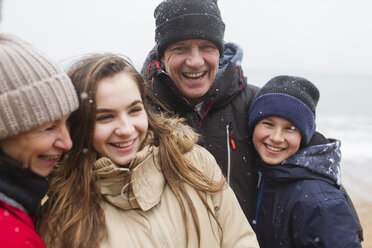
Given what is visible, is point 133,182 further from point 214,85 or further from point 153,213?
point 214,85

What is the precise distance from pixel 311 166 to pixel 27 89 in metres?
2.13

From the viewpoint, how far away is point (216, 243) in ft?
6.75

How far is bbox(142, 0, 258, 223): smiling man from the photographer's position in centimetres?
275

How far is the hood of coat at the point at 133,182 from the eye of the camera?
Result: 191cm

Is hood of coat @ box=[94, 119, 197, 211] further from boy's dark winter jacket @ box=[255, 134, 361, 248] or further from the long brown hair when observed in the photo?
boy's dark winter jacket @ box=[255, 134, 361, 248]

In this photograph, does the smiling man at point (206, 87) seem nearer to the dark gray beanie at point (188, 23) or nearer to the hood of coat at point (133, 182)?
the dark gray beanie at point (188, 23)

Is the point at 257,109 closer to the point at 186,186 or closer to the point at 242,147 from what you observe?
the point at 242,147

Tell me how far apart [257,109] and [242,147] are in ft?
1.23

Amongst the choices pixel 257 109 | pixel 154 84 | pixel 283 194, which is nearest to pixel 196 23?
pixel 154 84

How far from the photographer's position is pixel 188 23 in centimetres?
276

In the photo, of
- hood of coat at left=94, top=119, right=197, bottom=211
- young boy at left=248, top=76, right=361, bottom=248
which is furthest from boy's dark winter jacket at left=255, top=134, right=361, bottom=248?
hood of coat at left=94, top=119, right=197, bottom=211

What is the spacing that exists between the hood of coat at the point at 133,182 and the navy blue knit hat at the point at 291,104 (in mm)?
1131

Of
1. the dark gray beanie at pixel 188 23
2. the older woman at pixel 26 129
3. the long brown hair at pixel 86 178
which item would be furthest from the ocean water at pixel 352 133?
the older woman at pixel 26 129

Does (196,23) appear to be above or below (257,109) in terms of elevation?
above
